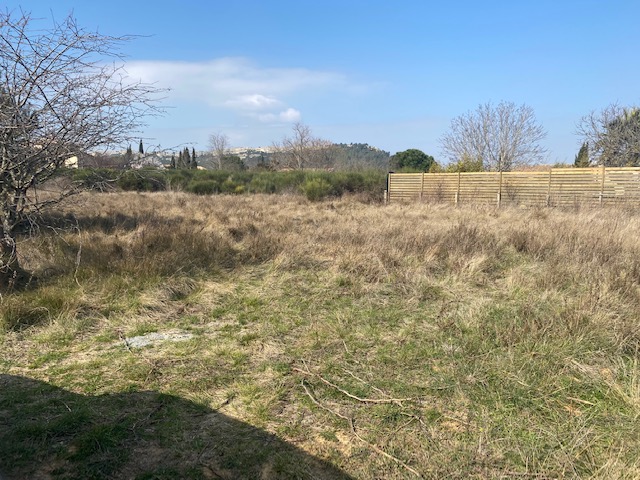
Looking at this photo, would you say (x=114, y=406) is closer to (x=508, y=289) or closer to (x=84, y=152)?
(x=84, y=152)

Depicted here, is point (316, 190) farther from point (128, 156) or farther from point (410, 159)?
point (410, 159)

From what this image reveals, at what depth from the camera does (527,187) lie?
779 inches

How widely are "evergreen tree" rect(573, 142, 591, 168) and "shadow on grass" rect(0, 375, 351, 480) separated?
31.5m

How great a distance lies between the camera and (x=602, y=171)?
1731 centimetres

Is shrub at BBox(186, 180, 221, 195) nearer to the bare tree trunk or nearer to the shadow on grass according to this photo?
the bare tree trunk

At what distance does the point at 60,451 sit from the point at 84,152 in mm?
4020

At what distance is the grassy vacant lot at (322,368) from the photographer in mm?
2342

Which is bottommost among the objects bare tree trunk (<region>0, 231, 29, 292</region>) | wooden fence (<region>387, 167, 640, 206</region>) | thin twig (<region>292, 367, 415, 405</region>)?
thin twig (<region>292, 367, 415, 405</region>)

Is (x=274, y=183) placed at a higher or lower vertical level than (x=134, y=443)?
higher

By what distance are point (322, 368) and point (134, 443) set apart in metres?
1.48

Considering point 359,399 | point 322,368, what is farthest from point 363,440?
point 322,368

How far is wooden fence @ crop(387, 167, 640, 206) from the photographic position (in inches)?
665

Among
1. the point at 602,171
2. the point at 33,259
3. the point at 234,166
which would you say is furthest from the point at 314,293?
the point at 234,166

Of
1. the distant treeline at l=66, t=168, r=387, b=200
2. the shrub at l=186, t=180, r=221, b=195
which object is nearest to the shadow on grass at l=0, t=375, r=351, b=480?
the distant treeline at l=66, t=168, r=387, b=200
